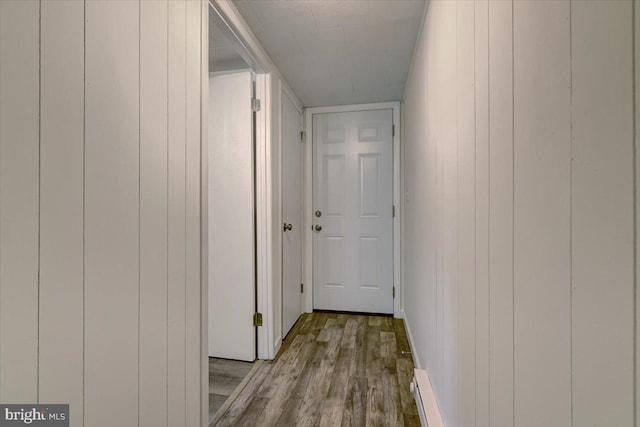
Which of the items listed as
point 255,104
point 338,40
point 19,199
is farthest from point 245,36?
point 19,199

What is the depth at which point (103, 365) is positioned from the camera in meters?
0.77

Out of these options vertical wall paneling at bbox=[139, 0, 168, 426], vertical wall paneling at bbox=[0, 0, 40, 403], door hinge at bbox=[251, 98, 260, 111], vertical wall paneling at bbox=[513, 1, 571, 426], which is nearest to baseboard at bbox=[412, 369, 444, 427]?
vertical wall paneling at bbox=[513, 1, 571, 426]

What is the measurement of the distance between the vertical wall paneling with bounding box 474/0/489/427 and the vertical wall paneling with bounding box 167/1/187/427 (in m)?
1.02

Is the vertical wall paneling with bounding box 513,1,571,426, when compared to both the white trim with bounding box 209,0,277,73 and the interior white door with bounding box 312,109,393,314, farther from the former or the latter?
the interior white door with bounding box 312,109,393,314

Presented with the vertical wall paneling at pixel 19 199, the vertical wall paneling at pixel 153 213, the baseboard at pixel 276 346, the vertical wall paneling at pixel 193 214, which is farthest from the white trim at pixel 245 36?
the baseboard at pixel 276 346

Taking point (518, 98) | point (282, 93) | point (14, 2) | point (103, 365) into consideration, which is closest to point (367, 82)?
point (282, 93)

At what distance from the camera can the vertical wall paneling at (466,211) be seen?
882 mm

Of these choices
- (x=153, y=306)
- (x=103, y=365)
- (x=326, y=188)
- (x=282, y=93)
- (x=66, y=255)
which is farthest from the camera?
(x=326, y=188)

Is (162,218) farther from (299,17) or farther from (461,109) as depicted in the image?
(299,17)

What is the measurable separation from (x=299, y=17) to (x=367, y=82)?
39.2 inches

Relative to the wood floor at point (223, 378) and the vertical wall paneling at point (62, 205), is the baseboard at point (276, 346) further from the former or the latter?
the vertical wall paneling at point (62, 205)

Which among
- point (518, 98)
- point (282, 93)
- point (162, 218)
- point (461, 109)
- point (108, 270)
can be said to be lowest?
point (108, 270)

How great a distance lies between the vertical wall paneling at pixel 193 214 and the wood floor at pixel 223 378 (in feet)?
1.60

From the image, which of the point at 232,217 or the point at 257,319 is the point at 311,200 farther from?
the point at 257,319
